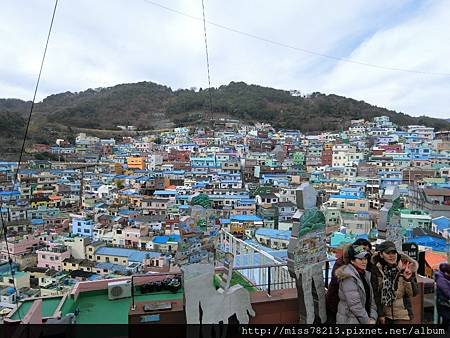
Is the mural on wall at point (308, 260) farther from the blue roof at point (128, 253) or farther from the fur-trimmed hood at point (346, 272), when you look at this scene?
the blue roof at point (128, 253)

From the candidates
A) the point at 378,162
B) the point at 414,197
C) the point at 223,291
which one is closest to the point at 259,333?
the point at 223,291

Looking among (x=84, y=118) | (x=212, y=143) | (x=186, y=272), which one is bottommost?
(x=186, y=272)

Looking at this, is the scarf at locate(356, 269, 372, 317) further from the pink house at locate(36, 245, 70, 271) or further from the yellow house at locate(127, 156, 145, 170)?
the yellow house at locate(127, 156, 145, 170)

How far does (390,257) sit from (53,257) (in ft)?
55.7

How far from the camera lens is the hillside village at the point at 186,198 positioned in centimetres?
1478

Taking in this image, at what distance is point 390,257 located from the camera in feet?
7.63

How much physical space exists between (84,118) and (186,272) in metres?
56.9

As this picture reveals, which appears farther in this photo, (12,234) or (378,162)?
(378,162)

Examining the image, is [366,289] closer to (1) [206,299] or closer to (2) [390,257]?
(2) [390,257]

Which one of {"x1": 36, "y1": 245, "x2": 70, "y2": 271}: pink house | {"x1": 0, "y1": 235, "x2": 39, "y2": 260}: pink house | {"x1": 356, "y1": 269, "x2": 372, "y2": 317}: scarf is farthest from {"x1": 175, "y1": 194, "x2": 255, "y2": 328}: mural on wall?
{"x1": 0, "y1": 235, "x2": 39, "y2": 260}: pink house

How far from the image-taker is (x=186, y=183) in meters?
26.8

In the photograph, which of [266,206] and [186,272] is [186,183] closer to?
[266,206]

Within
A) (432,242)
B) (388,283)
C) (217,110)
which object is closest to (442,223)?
(432,242)

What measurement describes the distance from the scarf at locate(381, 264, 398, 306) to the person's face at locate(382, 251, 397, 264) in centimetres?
3
